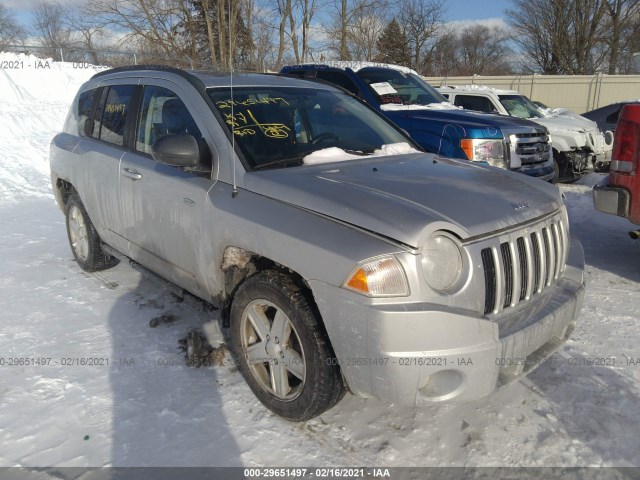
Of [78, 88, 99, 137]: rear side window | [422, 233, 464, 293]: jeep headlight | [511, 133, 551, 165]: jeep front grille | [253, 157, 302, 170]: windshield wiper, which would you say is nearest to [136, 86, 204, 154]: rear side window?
[253, 157, 302, 170]: windshield wiper

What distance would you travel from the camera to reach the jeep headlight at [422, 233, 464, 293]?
7.54 feet

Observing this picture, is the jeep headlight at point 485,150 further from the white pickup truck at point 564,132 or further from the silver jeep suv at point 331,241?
the white pickup truck at point 564,132

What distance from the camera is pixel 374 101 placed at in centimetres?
738

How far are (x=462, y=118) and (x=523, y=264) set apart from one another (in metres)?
4.47

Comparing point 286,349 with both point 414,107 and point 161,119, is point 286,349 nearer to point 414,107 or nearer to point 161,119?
point 161,119

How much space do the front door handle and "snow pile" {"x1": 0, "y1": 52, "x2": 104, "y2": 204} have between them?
5521mm

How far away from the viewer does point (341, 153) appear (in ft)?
11.0

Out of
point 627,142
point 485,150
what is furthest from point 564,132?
point 627,142

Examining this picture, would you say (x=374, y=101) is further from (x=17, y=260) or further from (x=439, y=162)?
(x=17, y=260)

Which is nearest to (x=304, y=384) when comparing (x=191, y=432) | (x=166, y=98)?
(x=191, y=432)

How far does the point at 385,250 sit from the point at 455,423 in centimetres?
122

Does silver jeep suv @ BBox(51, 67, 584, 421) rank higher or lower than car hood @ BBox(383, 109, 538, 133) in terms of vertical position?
lower

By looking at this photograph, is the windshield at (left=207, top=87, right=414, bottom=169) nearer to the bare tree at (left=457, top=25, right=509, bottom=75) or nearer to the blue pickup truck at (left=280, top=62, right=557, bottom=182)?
the blue pickup truck at (left=280, top=62, right=557, bottom=182)

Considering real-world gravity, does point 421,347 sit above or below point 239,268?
below
